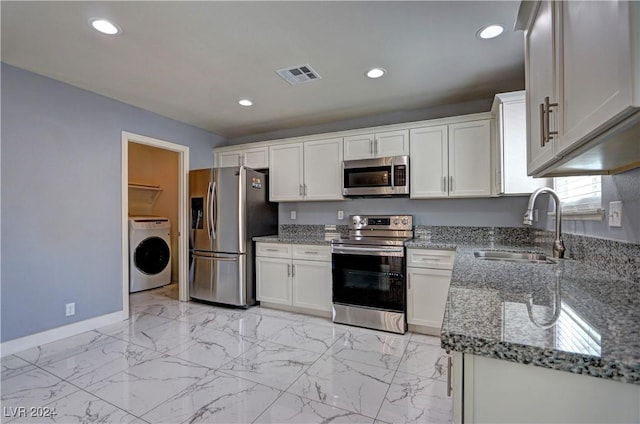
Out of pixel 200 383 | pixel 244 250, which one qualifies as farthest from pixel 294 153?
pixel 200 383

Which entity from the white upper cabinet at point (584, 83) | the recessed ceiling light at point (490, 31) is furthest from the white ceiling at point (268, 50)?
the white upper cabinet at point (584, 83)

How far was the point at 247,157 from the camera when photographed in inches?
159

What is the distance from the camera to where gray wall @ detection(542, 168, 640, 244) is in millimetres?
1171

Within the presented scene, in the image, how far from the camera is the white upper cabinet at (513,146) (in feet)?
8.02

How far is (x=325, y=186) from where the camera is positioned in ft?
11.7

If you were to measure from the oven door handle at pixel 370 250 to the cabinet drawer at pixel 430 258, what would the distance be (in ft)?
0.38

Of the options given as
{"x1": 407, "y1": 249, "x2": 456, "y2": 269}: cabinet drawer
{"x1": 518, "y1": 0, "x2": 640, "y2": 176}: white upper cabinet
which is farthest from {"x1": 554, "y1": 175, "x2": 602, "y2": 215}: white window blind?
{"x1": 407, "y1": 249, "x2": 456, "y2": 269}: cabinet drawer

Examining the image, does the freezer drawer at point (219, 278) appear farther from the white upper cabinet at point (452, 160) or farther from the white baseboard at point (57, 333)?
the white upper cabinet at point (452, 160)


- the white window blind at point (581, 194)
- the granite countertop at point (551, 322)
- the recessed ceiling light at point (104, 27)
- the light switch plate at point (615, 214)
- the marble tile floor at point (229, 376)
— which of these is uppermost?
the recessed ceiling light at point (104, 27)

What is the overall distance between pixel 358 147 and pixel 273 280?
1.86 meters

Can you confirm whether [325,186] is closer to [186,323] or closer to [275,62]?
[275,62]

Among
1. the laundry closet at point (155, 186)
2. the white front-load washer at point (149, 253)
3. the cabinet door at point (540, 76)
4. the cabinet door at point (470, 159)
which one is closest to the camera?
the cabinet door at point (540, 76)

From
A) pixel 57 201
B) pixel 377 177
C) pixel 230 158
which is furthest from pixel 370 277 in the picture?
pixel 57 201

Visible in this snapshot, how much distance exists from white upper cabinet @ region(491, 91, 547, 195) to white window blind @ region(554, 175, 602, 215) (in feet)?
0.92
